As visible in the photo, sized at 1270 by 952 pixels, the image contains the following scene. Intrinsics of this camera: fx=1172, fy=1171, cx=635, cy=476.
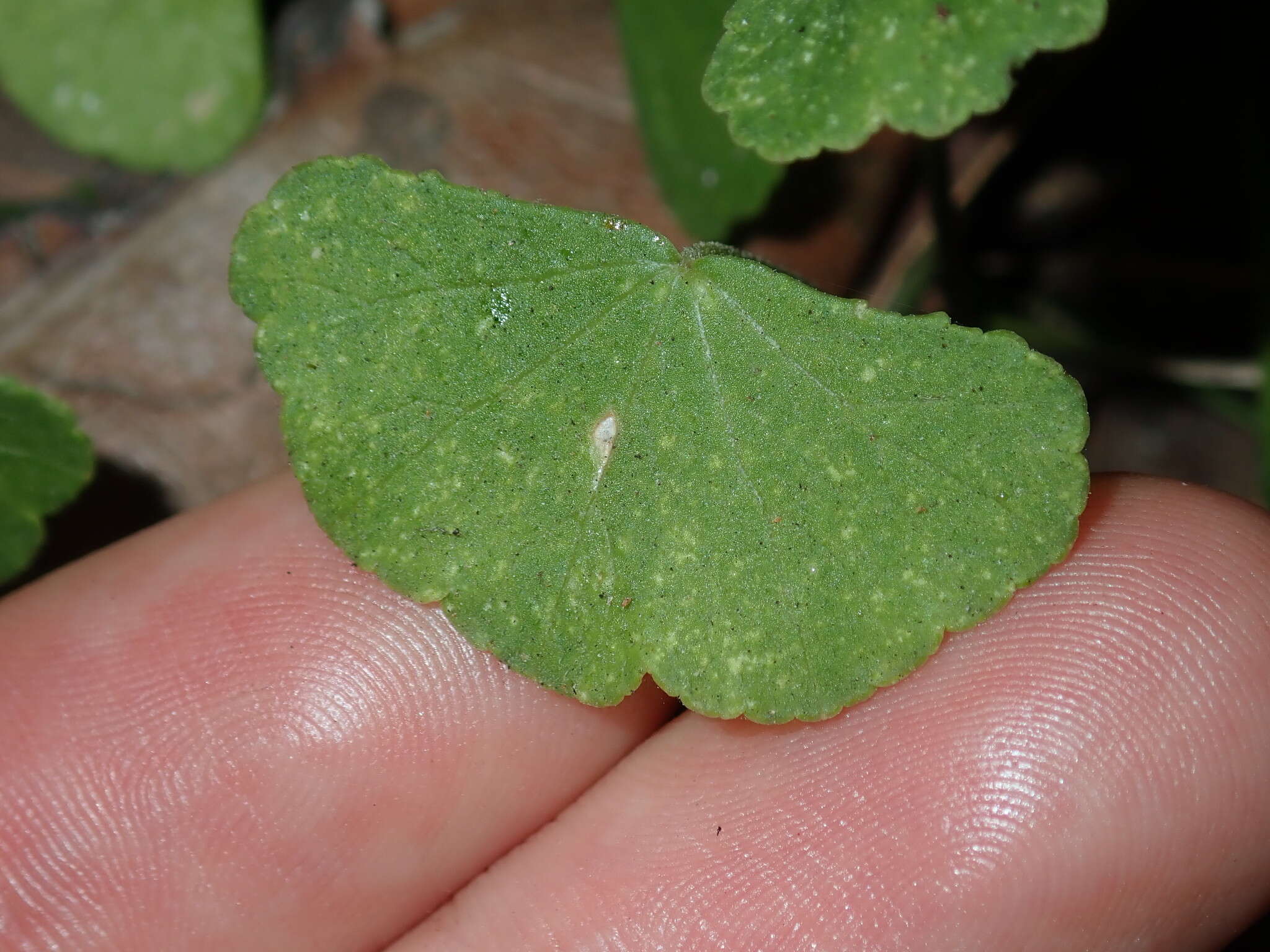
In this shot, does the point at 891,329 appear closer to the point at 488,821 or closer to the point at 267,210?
the point at 267,210

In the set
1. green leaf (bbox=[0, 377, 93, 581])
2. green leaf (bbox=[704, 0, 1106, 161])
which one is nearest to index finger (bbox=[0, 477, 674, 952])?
green leaf (bbox=[0, 377, 93, 581])

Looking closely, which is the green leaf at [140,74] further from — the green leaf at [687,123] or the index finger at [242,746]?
the index finger at [242,746]

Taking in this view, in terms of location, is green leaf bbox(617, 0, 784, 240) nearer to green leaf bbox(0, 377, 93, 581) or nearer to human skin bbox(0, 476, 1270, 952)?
human skin bbox(0, 476, 1270, 952)

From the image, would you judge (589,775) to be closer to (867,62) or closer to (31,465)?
(31,465)

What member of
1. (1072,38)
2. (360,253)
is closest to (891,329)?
(1072,38)

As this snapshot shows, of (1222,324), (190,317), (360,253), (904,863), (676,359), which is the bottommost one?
(1222,324)

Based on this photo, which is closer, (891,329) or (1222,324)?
(891,329)

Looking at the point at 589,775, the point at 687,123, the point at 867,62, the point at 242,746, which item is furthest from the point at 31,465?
the point at 867,62
